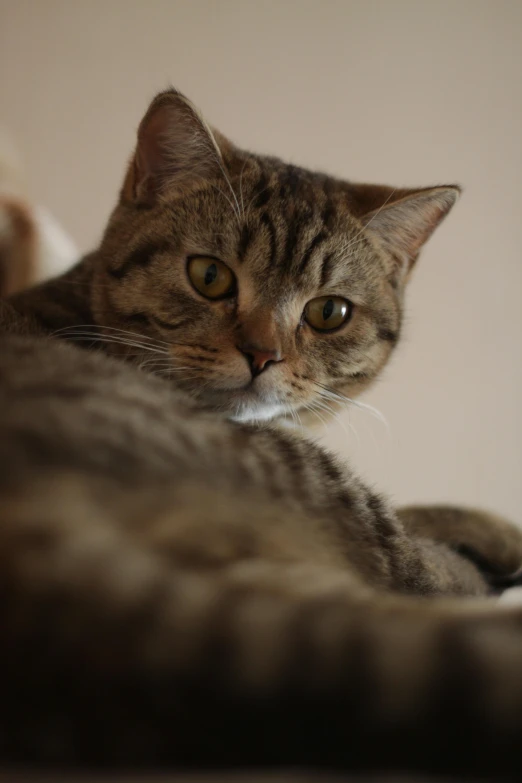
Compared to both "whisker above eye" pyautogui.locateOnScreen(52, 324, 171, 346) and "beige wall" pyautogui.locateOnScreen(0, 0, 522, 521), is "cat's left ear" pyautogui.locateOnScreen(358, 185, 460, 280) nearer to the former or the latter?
"whisker above eye" pyautogui.locateOnScreen(52, 324, 171, 346)

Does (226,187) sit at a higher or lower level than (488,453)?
higher

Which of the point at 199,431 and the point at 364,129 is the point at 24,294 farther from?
the point at 364,129

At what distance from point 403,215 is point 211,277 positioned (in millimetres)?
437

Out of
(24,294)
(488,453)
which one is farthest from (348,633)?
(488,453)

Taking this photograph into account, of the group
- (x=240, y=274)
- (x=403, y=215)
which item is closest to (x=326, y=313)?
(x=240, y=274)

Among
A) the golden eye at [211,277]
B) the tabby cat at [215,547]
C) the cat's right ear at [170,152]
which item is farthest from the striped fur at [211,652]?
the cat's right ear at [170,152]

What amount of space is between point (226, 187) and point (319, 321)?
11.3 inches

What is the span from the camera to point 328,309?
3.92 ft

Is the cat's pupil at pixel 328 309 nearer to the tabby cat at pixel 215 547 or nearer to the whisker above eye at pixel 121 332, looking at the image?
the tabby cat at pixel 215 547

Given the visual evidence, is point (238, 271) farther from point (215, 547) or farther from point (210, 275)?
point (215, 547)

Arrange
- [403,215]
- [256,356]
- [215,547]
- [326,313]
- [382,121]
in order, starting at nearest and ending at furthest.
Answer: [215,547] < [256,356] < [326,313] < [403,215] < [382,121]

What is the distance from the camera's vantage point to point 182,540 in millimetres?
503

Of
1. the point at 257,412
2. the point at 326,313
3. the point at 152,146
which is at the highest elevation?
the point at 152,146

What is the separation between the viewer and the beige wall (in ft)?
8.98
